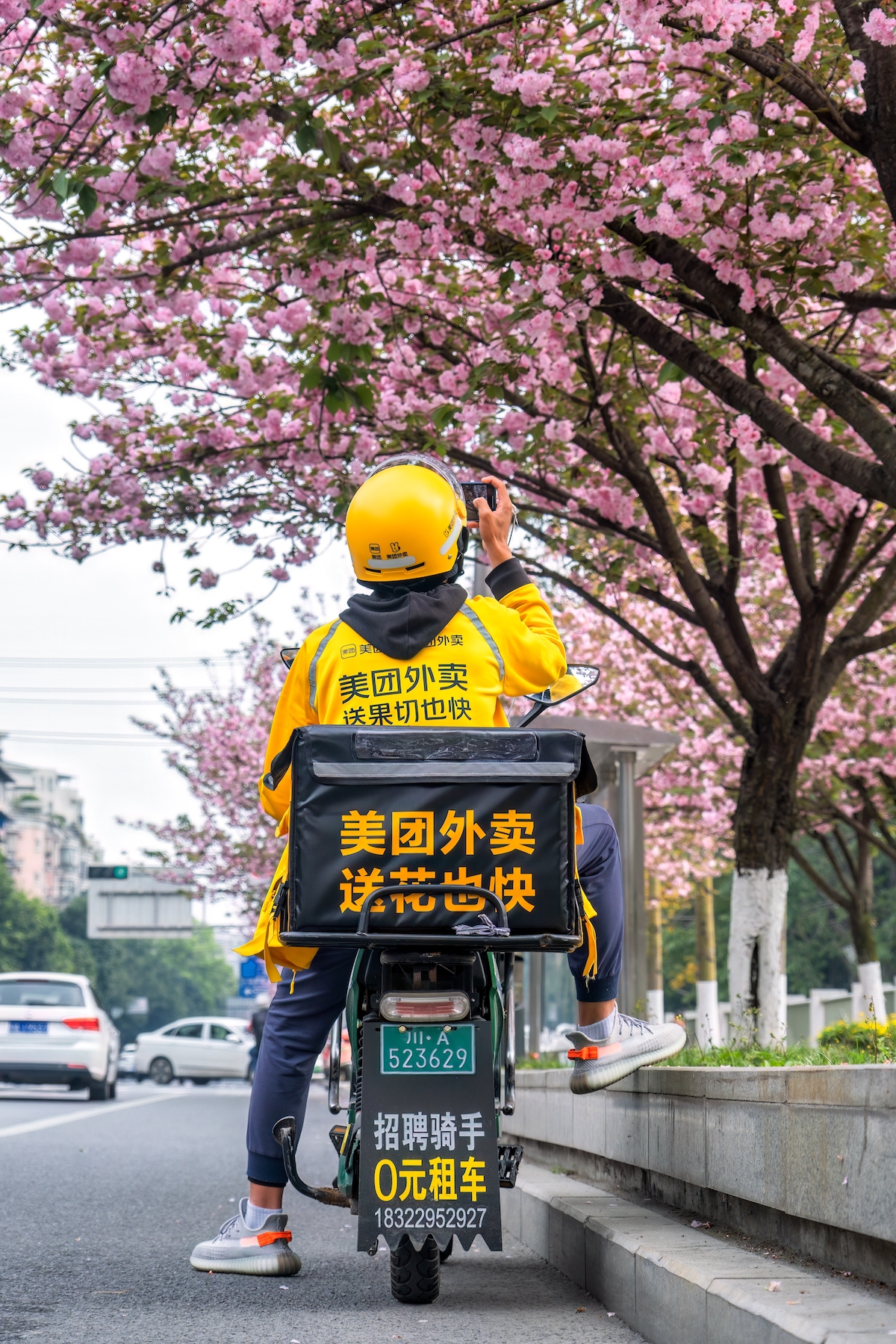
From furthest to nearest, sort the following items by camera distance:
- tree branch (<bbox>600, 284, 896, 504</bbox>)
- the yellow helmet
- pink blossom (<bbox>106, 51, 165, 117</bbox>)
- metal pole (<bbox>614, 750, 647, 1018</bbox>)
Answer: metal pole (<bbox>614, 750, 647, 1018</bbox>), tree branch (<bbox>600, 284, 896, 504</bbox>), pink blossom (<bbox>106, 51, 165, 117</bbox>), the yellow helmet

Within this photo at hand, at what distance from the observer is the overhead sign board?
161 feet

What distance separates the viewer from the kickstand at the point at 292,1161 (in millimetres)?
3914

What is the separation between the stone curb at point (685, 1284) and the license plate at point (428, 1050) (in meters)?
0.67

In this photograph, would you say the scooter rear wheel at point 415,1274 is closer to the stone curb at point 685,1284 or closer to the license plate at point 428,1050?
the stone curb at point 685,1284

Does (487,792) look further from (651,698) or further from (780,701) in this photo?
(651,698)

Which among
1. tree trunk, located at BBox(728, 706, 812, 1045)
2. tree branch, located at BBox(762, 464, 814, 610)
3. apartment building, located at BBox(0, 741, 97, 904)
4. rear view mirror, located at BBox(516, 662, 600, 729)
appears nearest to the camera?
rear view mirror, located at BBox(516, 662, 600, 729)

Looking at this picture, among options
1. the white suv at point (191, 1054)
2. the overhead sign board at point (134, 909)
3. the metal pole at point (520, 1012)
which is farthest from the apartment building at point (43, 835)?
the metal pole at point (520, 1012)

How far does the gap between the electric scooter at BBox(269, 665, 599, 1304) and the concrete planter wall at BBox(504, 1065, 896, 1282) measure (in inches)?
23.5

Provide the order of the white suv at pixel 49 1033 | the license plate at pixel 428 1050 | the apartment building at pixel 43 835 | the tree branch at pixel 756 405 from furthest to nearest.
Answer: the apartment building at pixel 43 835 < the white suv at pixel 49 1033 < the tree branch at pixel 756 405 < the license plate at pixel 428 1050

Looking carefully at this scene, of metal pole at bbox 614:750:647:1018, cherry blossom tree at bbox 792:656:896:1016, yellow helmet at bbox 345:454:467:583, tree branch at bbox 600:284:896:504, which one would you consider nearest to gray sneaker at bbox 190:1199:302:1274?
yellow helmet at bbox 345:454:467:583

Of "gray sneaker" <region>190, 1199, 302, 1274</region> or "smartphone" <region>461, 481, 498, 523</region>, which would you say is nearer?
"gray sneaker" <region>190, 1199, 302, 1274</region>

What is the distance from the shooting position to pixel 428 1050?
3.44 metres

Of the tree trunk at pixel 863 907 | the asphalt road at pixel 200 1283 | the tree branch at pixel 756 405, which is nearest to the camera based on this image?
the asphalt road at pixel 200 1283

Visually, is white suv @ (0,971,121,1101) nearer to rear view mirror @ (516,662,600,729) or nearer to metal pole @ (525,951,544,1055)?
metal pole @ (525,951,544,1055)
